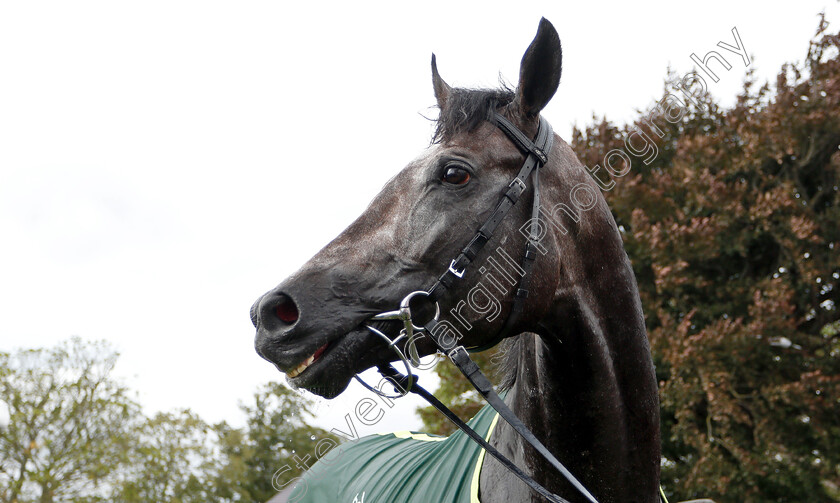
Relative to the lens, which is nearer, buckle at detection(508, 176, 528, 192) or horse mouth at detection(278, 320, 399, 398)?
horse mouth at detection(278, 320, 399, 398)

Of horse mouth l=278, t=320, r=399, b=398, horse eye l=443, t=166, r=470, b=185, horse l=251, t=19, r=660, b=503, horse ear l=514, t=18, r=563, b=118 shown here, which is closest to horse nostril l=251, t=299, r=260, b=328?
horse l=251, t=19, r=660, b=503

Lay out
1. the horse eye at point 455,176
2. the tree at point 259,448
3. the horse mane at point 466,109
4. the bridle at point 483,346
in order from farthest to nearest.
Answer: the tree at point 259,448
the horse mane at point 466,109
the horse eye at point 455,176
the bridle at point 483,346

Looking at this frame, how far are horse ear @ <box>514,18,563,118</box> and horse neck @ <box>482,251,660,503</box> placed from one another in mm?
845

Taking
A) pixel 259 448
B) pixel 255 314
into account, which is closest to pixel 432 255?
pixel 255 314

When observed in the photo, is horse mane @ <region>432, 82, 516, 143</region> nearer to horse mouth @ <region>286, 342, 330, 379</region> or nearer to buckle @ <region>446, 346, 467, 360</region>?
buckle @ <region>446, 346, 467, 360</region>

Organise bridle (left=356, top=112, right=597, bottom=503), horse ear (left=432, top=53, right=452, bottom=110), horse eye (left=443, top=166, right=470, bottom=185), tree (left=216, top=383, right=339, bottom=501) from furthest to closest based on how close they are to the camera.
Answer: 1. tree (left=216, top=383, right=339, bottom=501)
2. horse ear (left=432, top=53, right=452, bottom=110)
3. horse eye (left=443, top=166, right=470, bottom=185)
4. bridle (left=356, top=112, right=597, bottom=503)

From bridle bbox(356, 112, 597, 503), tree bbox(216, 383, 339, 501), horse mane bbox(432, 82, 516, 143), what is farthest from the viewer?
tree bbox(216, 383, 339, 501)

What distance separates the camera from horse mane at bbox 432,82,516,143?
2.91 m

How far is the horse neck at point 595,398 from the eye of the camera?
2.72 meters

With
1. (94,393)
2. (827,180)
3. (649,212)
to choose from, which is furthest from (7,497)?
(827,180)

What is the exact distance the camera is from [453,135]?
2895 mm

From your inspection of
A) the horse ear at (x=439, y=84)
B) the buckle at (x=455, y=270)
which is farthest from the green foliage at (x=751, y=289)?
the buckle at (x=455, y=270)

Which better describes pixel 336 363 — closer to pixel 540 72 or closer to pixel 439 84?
pixel 540 72

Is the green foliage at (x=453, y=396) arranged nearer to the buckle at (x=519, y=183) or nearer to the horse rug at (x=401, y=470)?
the horse rug at (x=401, y=470)
